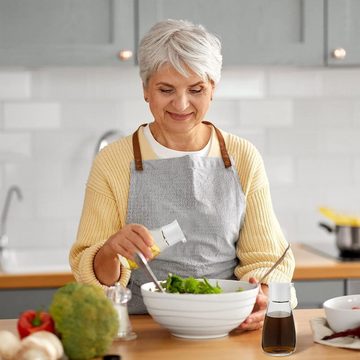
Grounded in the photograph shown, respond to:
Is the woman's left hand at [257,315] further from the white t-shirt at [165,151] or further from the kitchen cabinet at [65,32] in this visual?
the kitchen cabinet at [65,32]

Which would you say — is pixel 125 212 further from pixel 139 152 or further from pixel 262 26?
pixel 262 26

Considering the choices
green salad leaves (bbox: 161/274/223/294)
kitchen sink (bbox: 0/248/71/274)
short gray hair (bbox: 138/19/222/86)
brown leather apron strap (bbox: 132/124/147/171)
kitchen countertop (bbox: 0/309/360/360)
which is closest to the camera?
kitchen countertop (bbox: 0/309/360/360)

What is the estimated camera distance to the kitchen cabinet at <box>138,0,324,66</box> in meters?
3.64

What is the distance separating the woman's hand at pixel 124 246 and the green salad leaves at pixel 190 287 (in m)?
0.08

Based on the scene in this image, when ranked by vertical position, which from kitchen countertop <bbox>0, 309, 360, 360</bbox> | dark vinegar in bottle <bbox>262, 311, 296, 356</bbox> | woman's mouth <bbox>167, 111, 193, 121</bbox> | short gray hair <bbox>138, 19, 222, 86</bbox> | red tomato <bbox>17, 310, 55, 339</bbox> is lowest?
kitchen countertop <bbox>0, 309, 360, 360</bbox>

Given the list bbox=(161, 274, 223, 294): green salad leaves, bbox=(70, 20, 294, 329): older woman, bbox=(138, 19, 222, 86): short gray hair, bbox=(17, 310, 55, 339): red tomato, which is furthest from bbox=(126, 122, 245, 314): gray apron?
bbox=(17, 310, 55, 339): red tomato

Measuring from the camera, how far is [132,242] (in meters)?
2.09

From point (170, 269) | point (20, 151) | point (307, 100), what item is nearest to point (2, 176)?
point (20, 151)

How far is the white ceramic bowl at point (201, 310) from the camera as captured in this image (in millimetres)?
1996

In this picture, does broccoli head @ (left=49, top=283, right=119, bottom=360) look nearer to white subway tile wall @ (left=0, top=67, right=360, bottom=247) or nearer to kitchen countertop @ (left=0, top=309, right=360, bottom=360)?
kitchen countertop @ (left=0, top=309, right=360, bottom=360)

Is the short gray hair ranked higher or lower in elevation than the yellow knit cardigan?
higher

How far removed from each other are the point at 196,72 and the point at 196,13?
130 centimetres

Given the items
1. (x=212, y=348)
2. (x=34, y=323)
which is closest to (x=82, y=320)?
(x=34, y=323)

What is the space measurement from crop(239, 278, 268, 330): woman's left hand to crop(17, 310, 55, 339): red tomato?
48cm
